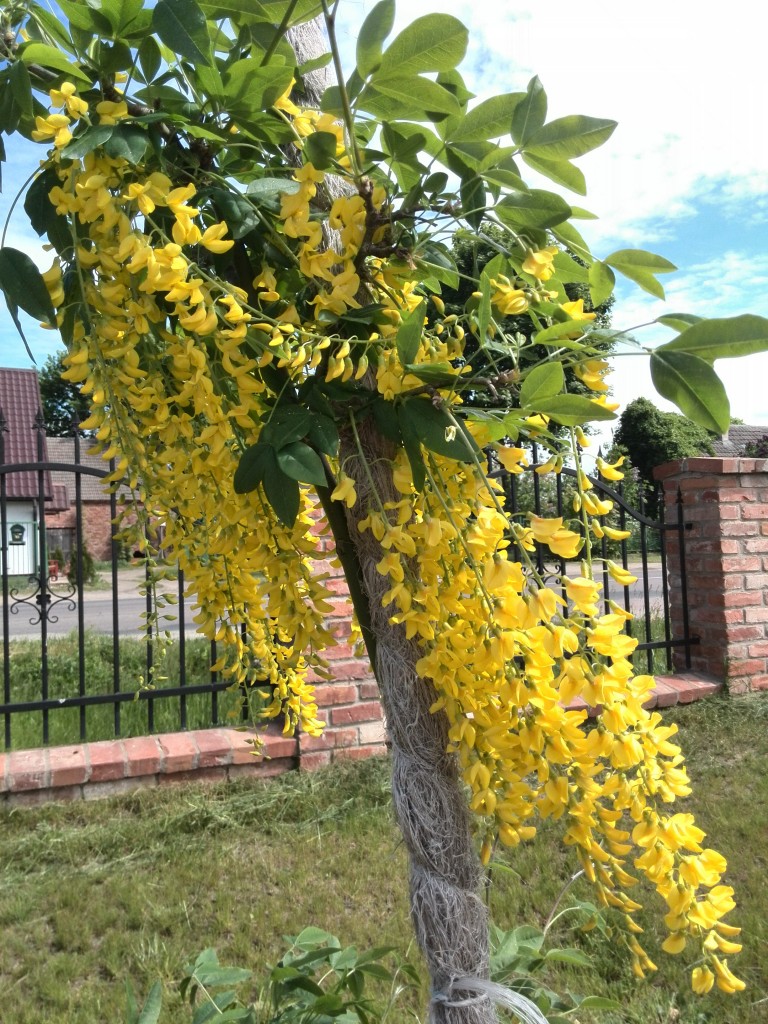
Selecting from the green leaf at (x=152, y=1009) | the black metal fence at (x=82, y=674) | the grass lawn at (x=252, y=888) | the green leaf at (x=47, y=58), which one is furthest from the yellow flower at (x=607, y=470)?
the grass lawn at (x=252, y=888)

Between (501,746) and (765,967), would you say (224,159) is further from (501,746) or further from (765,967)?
(765,967)

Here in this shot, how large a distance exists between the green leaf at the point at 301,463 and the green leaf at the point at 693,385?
0.31 m

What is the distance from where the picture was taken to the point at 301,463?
72 centimetres

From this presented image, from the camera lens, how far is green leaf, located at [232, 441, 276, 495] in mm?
736

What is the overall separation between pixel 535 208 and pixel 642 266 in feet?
0.42

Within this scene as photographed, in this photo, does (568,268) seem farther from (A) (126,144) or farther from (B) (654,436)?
(B) (654,436)

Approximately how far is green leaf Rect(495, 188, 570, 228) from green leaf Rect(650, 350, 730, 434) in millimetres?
168

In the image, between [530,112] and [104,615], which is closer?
[530,112]

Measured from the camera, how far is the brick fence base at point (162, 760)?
3.11 metres

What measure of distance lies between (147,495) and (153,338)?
21 centimetres

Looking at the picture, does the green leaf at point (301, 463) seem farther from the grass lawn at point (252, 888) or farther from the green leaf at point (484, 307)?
the grass lawn at point (252, 888)

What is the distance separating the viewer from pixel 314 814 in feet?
10.2

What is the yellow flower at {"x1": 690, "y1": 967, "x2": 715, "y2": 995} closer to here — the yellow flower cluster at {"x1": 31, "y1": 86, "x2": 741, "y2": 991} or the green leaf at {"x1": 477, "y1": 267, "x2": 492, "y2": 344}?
the yellow flower cluster at {"x1": 31, "y1": 86, "x2": 741, "y2": 991}

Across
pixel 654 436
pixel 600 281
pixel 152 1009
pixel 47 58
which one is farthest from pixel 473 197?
pixel 654 436
